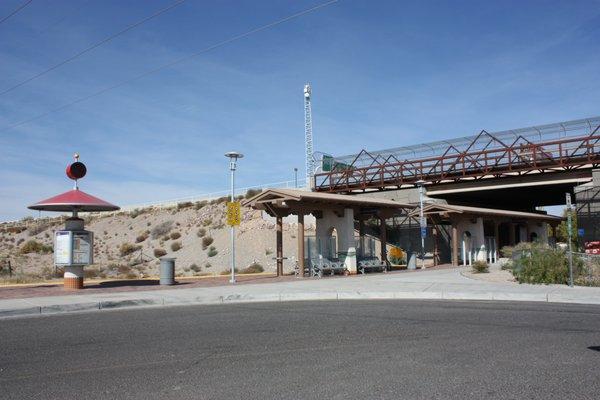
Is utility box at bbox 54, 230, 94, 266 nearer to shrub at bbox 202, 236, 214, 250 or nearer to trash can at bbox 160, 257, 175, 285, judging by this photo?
trash can at bbox 160, 257, 175, 285

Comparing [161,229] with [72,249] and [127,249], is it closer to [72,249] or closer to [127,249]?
[127,249]

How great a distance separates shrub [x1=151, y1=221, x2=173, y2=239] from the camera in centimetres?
6340

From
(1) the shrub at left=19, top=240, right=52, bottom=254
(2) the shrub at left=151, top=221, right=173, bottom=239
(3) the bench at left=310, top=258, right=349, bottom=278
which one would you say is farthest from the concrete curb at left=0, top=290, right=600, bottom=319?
(2) the shrub at left=151, top=221, right=173, bottom=239

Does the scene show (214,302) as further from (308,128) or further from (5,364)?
(308,128)

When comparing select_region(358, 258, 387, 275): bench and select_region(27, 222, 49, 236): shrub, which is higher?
select_region(27, 222, 49, 236): shrub

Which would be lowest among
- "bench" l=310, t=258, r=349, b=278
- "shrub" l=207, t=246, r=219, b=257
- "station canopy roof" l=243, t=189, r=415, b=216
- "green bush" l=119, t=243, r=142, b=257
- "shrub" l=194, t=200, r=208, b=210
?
"bench" l=310, t=258, r=349, b=278

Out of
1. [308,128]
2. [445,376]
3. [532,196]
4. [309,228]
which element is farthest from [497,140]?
[445,376]

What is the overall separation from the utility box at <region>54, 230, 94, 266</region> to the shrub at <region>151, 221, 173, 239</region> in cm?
4258

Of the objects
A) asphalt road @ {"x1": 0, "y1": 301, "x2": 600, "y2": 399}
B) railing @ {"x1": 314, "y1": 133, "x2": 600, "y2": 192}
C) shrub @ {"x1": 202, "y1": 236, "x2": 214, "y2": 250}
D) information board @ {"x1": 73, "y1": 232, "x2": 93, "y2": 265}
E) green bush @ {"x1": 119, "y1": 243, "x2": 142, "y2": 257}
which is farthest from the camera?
green bush @ {"x1": 119, "y1": 243, "x2": 142, "y2": 257}

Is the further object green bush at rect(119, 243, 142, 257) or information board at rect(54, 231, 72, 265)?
green bush at rect(119, 243, 142, 257)

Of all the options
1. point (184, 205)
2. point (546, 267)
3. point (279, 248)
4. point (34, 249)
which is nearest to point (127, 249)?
point (34, 249)

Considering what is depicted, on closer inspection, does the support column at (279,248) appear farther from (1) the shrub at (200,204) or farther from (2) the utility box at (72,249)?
(1) the shrub at (200,204)

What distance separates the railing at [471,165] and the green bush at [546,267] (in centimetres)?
1949

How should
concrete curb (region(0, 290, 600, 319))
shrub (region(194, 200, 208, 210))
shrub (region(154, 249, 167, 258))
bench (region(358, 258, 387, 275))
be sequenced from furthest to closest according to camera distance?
shrub (region(194, 200, 208, 210)) < shrub (region(154, 249, 167, 258)) < bench (region(358, 258, 387, 275)) < concrete curb (region(0, 290, 600, 319))
